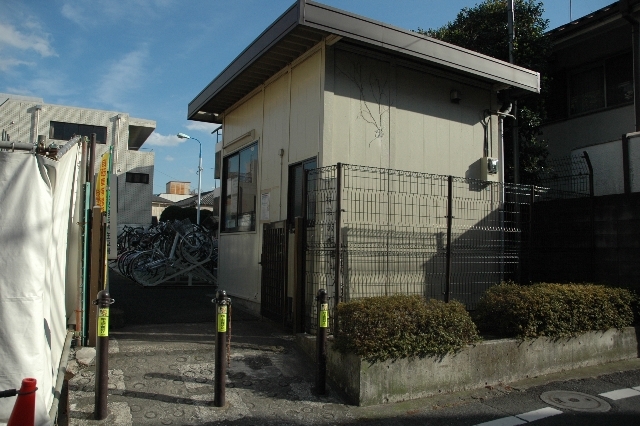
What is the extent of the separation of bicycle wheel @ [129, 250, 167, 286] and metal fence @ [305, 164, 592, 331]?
7550mm

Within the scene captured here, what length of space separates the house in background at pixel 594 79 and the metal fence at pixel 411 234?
2784 millimetres

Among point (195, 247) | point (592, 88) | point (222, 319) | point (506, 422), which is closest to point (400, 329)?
point (506, 422)

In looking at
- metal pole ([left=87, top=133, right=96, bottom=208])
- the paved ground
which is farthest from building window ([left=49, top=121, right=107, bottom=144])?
the paved ground

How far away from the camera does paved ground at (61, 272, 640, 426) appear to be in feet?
15.2

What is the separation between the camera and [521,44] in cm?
1203

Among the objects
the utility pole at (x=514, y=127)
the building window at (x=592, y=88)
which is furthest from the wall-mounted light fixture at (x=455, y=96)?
the building window at (x=592, y=88)

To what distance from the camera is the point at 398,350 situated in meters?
5.20

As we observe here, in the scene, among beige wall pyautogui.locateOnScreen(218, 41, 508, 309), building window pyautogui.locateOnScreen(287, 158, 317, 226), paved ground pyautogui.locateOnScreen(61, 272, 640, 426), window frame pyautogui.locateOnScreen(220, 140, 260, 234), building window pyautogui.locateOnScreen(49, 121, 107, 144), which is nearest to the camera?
paved ground pyautogui.locateOnScreen(61, 272, 640, 426)

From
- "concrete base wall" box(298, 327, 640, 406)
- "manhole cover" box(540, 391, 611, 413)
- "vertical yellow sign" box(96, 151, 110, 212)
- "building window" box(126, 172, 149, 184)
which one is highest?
"building window" box(126, 172, 149, 184)

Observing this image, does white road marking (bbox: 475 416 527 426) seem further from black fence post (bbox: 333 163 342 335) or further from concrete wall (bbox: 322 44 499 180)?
concrete wall (bbox: 322 44 499 180)

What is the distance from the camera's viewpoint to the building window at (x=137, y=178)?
34.8 metres

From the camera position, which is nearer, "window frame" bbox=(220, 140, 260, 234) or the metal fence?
the metal fence

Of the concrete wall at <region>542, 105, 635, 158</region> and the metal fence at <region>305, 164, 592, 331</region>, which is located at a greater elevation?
the concrete wall at <region>542, 105, 635, 158</region>

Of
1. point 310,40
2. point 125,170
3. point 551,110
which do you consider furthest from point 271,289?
point 125,170
